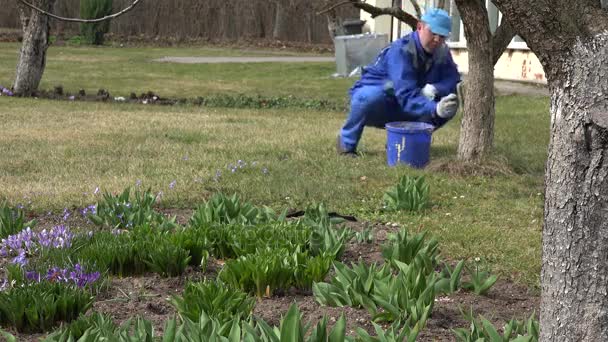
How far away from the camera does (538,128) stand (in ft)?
30.9

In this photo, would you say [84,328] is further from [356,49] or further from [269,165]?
[356,49]

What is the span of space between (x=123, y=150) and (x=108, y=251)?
3.85 metres

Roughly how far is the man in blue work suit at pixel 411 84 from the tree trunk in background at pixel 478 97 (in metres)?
0.30

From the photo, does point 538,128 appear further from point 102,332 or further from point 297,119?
point 102,332

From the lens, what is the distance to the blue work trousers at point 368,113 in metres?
7.18

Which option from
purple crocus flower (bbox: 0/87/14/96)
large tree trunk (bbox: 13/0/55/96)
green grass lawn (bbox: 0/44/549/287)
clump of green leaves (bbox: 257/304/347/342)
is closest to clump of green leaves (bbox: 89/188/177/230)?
A: green grass lawn (bbox: 0/44/549/287)

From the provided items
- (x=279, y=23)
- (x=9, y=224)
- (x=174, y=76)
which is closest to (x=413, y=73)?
(x=9, y=224)

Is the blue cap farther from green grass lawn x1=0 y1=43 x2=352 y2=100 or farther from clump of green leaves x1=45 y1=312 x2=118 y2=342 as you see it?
green grass lawn x1=0 y1=43 x2=352 y2=100

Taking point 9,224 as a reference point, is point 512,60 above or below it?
above

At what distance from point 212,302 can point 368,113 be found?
4.54 metres

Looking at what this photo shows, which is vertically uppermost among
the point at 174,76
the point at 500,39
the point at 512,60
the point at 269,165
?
the point at 500,39

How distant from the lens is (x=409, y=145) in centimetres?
661

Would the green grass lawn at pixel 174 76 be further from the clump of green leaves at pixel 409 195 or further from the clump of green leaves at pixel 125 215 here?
the clump of green leaves at pixel 125 215

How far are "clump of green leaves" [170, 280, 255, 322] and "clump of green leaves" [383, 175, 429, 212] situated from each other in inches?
87.0
